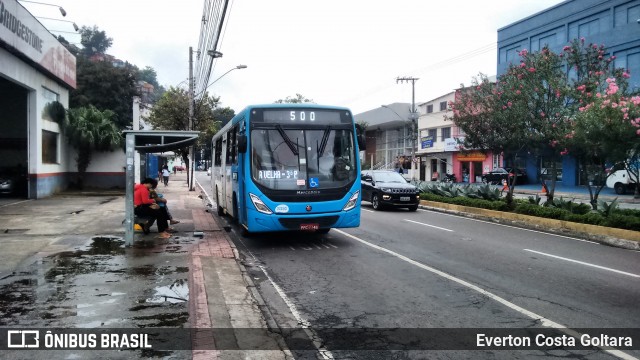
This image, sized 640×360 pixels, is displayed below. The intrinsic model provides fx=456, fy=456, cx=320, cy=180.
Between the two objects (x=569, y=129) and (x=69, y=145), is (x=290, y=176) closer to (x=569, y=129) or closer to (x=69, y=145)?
(x=569, y=129)

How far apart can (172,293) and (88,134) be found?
2262cm

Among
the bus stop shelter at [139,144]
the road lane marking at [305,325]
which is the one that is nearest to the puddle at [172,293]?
the road lane marking at [305,325]

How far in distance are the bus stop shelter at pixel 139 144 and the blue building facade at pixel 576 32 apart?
21.9m

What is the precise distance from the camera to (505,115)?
1546cm

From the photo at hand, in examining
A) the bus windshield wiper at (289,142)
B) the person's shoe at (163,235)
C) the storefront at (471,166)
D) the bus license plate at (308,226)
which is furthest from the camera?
the storefront at (471,166)

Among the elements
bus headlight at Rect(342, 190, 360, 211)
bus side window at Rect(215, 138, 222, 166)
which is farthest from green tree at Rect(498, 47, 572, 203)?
bus side window at Rect(215, 138, 222, 166)

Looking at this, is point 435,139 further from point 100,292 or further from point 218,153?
point 100,292

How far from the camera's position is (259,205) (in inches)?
374

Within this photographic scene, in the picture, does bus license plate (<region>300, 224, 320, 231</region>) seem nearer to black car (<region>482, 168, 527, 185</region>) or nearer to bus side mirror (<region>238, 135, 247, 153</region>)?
bus side mirror (<region>238, 135, 247, 153</region>)

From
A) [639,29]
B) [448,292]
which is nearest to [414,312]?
[448,292]

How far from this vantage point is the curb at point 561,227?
36.4 feet

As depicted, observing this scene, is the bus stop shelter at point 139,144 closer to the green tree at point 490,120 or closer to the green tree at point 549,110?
the green tree at point 549,110

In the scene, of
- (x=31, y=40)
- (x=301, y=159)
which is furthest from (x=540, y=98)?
(x=31, y=40)

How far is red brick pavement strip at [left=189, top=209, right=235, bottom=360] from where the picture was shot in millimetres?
4422
